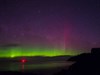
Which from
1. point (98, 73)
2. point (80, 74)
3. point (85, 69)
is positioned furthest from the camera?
point (85, 69)

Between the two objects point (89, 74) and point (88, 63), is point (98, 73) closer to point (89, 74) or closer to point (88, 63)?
point (89, 74)

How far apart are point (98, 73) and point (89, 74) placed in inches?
146

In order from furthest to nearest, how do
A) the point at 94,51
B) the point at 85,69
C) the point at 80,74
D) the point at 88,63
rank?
the point at 94,51 < the point at 88,63 < the point at 85,69 < the point at 80,74

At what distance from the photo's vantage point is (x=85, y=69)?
76188 mm

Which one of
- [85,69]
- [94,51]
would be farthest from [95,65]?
[94,51]

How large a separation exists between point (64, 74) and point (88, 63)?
13.3 meters

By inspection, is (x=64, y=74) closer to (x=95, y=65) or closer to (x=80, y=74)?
(x=80, y=74)

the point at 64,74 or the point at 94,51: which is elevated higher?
the point at 94,51

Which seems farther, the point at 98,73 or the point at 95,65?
the point at 95,65

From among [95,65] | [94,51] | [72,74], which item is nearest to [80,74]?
[72,74]

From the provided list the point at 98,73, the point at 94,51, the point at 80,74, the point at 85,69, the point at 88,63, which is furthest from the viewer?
the point at 94,51

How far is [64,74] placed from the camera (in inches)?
2788

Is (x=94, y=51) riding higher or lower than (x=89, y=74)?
higher

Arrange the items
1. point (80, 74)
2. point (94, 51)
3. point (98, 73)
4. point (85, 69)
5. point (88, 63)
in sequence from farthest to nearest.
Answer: point (94, 51) < point (88, 63) < point (85, 69) < point (80, 74) < point (98, 73)
